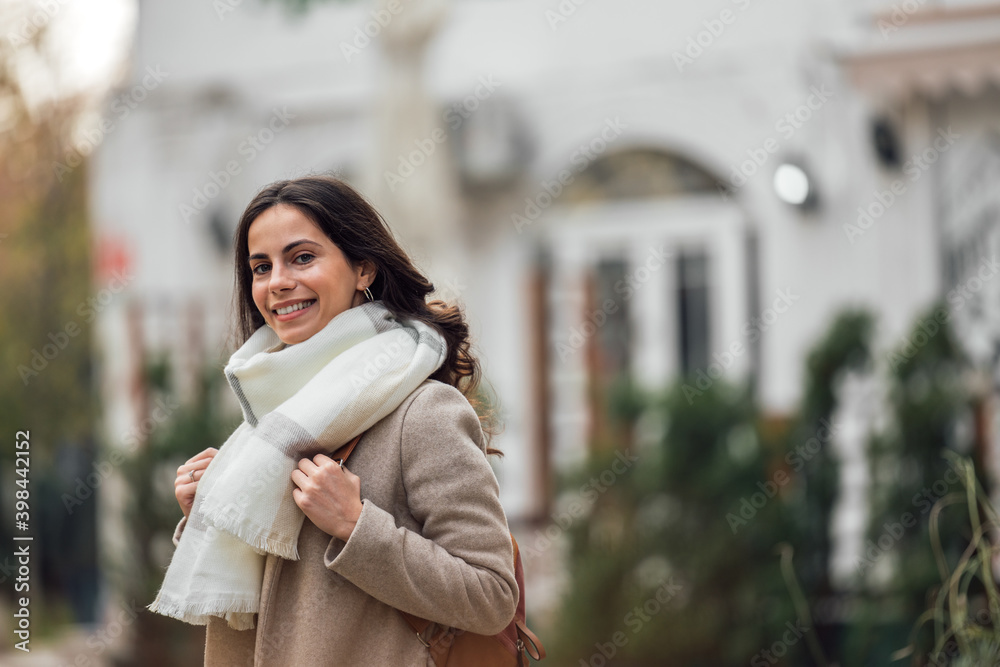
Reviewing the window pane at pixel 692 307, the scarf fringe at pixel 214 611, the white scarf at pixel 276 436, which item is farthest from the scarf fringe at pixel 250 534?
the window pane at pixel 692 307

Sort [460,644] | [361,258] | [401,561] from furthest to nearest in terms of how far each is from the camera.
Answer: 1. [361,258]
2. [460,644]
3. [401,561]

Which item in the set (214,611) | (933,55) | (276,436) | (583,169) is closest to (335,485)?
(276,436)

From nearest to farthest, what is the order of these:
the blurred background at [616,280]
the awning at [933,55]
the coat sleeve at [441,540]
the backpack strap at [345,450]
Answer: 1. the coat sleeve at [441,540]
2. the backpack strap at [345,450]
3. the blurred background at [616,280]
4. the awning at [933,55]

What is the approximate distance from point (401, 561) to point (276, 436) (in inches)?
11.2

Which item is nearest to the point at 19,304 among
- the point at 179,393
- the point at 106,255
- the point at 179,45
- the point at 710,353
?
the point at 106,255

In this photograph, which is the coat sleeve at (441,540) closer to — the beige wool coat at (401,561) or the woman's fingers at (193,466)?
the beige wool coat at (401,561)

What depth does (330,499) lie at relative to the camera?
5.16 ft

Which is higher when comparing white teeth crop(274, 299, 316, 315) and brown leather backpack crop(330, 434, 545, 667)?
white teeth crop(274, 299, 316, 315)

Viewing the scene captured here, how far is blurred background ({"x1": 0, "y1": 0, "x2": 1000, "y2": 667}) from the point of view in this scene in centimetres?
457

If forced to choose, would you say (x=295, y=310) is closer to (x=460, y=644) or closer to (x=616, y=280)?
(x=460, y=644)

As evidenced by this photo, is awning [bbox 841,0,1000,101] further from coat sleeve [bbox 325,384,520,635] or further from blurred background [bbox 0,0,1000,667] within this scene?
coat sleeve [bbox 325,384,520,635]

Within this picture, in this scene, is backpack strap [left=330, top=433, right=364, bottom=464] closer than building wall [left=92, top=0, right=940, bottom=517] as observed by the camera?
Yes

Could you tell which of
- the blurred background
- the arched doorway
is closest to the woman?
the blurred background

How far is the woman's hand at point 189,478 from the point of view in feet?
5.89
